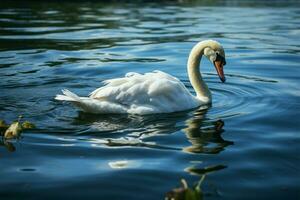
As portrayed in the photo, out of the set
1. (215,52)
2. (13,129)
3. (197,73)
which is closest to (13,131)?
(13,129)

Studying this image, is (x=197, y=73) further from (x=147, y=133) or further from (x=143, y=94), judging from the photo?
(x=147, y=133)

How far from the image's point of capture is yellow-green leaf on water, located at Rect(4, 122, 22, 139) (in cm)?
761

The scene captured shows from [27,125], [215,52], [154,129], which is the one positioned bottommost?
[154,129]

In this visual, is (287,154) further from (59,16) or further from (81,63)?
(59,16)

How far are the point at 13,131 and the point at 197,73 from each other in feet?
13.6

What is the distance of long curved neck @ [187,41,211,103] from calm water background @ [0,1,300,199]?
36 cm

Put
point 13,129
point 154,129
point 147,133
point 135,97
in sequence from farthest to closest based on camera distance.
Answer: point 135,97
point 154,129
point 147,133
point 13,129

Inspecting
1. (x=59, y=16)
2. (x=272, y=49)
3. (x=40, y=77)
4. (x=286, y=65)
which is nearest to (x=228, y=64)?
(x=286, y=65)

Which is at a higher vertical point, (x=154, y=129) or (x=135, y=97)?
(x=135, y=97)

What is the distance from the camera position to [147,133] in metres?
8.27

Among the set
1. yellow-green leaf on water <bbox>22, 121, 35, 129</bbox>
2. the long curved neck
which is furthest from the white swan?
yellow-green leaf on water <bbox>22, 121, 35, 129</bbox>

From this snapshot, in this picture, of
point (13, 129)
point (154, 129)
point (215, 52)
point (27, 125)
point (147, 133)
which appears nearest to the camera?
point (13, 129)

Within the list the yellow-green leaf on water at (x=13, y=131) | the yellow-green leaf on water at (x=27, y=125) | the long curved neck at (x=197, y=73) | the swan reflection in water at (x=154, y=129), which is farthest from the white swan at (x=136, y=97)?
the yellow-green leaf on water at (x=13, y=131)

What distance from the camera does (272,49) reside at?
18000mm
